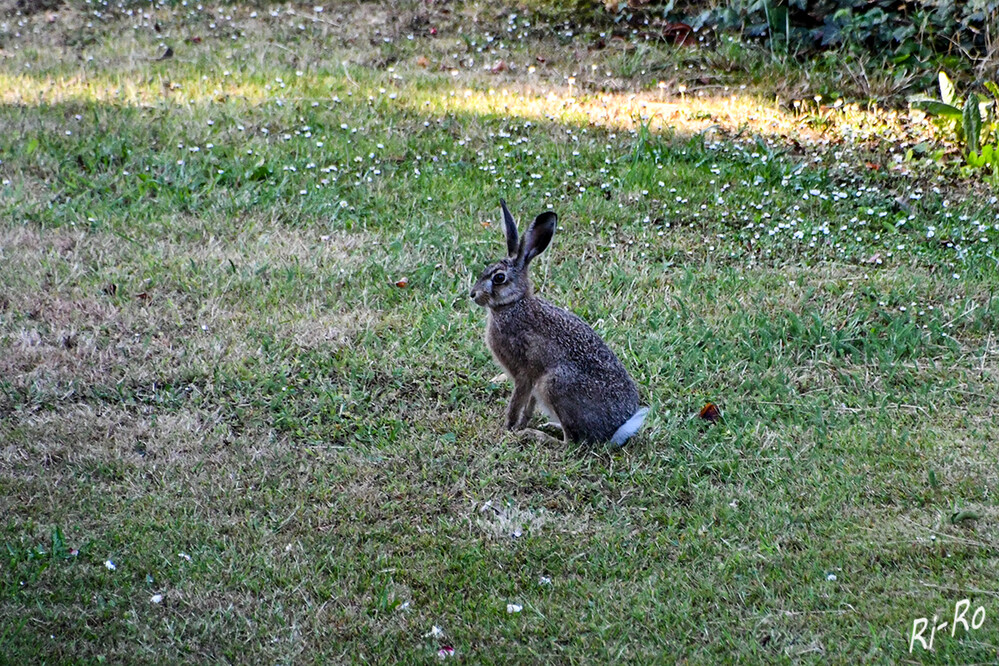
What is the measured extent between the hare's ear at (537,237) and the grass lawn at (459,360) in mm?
742

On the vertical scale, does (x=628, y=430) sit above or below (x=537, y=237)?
below

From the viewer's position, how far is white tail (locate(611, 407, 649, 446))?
538cm

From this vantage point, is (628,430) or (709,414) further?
(709,414)

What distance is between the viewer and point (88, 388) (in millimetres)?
5719

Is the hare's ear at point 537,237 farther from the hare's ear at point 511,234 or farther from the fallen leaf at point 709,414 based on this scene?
the fallen leaf at point 709,414

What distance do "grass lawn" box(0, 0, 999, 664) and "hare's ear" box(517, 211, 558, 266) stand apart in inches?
29.2

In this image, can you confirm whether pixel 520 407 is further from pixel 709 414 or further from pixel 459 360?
pixel 709 414

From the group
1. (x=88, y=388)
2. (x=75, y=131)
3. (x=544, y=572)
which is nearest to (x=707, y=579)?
(x=544, y=572)

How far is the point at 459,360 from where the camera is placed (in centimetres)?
617

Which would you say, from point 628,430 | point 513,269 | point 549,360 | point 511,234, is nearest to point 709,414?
point 628,430

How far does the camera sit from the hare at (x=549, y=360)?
5.37 metres

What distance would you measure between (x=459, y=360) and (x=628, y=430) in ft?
3.90

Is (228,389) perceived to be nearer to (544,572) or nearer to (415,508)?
(415,508)

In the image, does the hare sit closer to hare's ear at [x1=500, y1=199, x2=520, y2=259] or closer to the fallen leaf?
hare's ear at [x1=500, y1=199, x2=520, y2=259]
